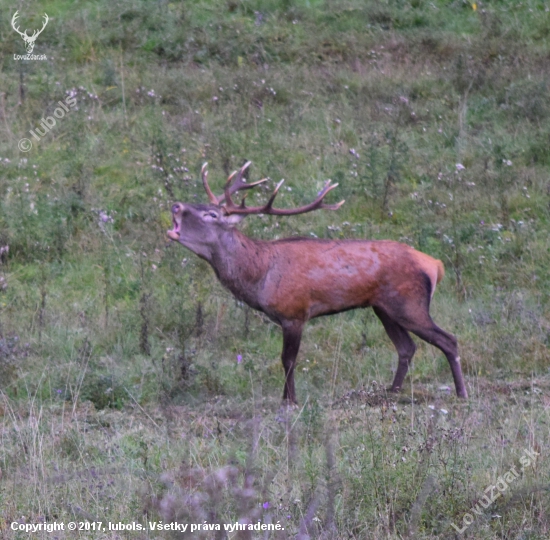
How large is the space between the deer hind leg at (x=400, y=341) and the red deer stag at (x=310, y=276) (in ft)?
0.31

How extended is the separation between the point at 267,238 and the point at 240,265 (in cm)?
246

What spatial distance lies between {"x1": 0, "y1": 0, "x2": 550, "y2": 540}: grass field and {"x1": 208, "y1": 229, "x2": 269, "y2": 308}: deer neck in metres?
0.60

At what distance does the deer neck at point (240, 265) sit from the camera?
312 inches

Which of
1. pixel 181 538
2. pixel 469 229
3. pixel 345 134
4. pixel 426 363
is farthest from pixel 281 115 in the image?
pixel 181 538

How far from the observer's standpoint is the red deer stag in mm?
7863

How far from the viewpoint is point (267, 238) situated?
34.0ft

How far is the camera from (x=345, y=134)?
12.4 m

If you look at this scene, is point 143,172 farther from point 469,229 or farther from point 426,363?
point 426,363

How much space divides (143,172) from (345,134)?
2.56 metres
